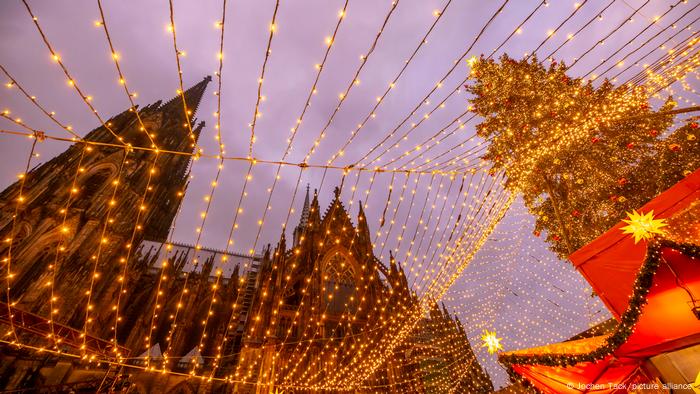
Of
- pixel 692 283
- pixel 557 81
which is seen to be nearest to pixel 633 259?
pixel 692 283

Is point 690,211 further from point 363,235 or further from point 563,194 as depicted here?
point 363,235

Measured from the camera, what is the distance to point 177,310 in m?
12.6

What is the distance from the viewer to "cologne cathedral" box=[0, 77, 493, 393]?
35.0 ft

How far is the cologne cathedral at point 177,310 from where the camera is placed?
35.0 feet

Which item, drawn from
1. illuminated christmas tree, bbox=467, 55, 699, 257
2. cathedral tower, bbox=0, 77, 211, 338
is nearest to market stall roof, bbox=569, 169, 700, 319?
illuminated christmas tree, bbox=467, 55, 699, 257

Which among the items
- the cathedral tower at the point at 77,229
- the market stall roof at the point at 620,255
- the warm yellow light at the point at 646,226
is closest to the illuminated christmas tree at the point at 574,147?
the market stall roof at the point at 620,255

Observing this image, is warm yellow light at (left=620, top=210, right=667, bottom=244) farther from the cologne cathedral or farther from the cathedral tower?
the cathedral tower

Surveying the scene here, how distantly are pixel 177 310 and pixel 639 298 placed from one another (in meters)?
14.9

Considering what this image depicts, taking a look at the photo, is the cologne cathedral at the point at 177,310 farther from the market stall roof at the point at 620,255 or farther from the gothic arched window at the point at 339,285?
the market stall roof at the point at 620,255

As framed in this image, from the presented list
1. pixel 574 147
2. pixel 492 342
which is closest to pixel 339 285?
pixel 492 342

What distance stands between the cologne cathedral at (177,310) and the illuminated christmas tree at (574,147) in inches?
172

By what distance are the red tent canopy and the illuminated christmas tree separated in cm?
180

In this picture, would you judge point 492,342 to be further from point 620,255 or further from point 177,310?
point 177,310

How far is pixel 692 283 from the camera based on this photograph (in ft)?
9.95
